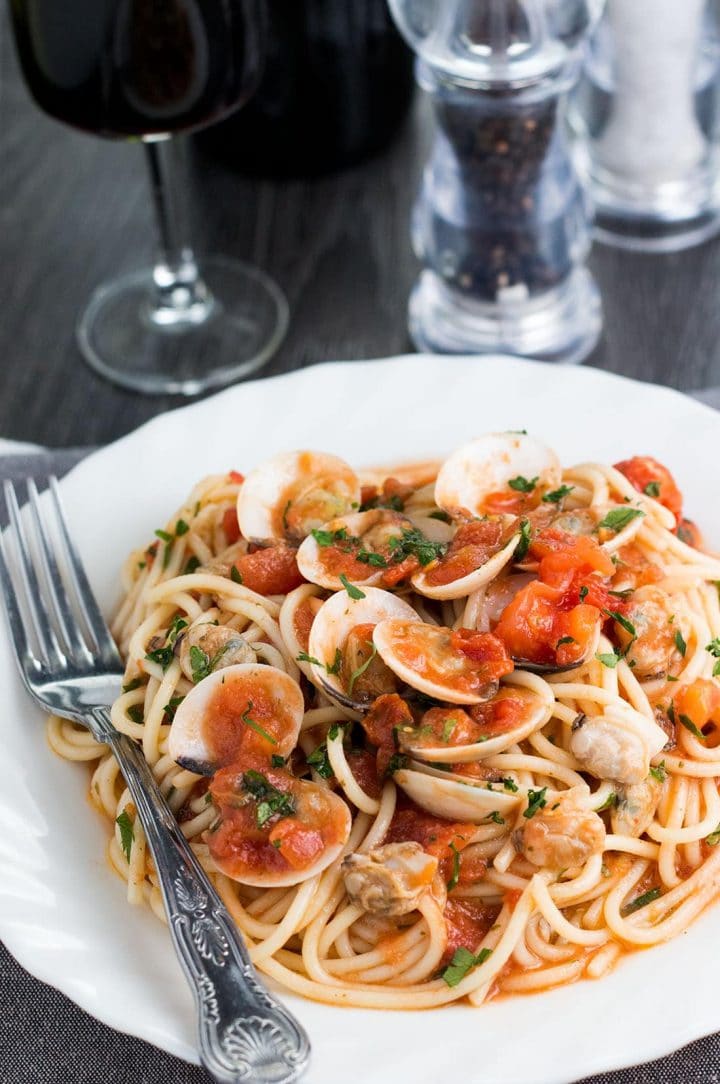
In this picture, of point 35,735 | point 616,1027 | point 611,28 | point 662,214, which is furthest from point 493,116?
point 616,1027

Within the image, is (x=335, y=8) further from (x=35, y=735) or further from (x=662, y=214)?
(x=35, y=735)

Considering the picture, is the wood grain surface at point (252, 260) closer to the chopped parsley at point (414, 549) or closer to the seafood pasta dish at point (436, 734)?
the seafood pasta dish at point (436, 734)

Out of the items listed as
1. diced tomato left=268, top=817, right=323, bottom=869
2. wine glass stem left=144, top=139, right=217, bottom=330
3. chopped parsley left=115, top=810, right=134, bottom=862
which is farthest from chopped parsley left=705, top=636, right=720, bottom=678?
wine glass stem left=144, top=139, right=217, bottom=330

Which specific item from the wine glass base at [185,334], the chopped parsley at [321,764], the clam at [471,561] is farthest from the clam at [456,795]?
the wine glass base at [185,334]

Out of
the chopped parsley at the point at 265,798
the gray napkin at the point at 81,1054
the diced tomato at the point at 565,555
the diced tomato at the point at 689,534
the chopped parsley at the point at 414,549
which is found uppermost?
the diced tomato at the point at 565,555

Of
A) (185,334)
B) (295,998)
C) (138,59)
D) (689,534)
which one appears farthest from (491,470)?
(185,334)

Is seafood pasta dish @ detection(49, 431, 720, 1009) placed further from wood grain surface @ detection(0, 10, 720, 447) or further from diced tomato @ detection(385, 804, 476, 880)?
wood grain surface @ detection(0, 10, 720, 447)
